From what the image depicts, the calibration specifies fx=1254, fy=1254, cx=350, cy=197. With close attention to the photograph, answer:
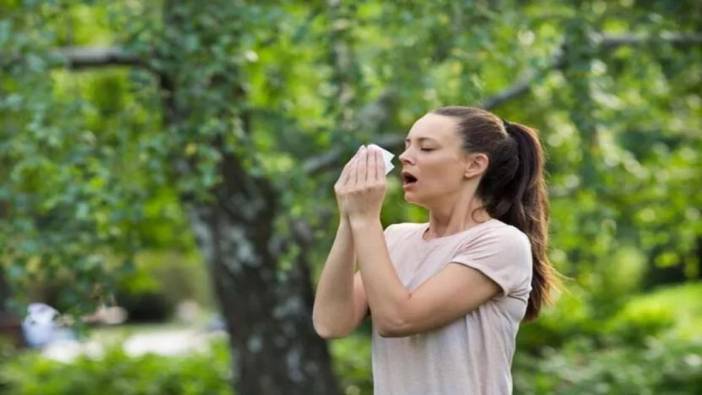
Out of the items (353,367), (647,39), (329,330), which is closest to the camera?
(329,330)

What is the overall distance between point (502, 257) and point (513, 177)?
0.27 metres

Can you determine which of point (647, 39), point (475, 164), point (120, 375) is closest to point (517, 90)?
point (647, 39)

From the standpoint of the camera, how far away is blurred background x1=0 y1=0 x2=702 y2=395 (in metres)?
5.27

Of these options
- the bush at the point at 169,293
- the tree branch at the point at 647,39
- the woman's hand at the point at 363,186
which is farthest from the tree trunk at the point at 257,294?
the bush at the point at 169,293

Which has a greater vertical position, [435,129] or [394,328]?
[435,129]

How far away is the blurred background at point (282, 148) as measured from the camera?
5.27m

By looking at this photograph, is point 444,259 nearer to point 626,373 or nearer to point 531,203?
point 531,203

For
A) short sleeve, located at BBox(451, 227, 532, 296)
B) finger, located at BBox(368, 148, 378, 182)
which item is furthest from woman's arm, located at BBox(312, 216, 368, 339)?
short sleeve, located at BBox(451, 227, 532, 296)

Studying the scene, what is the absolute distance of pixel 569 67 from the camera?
562 cm

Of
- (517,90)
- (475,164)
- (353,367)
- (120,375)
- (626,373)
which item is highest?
(517,90)

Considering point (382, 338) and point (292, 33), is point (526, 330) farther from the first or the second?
point (382, 338)

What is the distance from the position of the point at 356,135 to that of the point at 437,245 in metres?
2.82

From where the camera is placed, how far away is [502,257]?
2.52m

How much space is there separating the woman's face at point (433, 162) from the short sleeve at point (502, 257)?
132 millimetres
